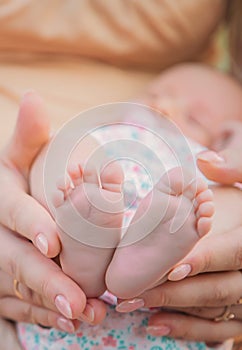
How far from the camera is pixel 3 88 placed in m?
1.20

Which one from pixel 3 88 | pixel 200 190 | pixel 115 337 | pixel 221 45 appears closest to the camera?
pixel 200 190

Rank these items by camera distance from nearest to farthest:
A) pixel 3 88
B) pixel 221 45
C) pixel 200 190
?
pixel 200 190 → pixel 3 88 → pixel 221 45

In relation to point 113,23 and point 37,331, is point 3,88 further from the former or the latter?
point 37,331

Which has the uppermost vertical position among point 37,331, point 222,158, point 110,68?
point 222,158

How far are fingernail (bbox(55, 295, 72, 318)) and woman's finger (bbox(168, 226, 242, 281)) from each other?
12cm

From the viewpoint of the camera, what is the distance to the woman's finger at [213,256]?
31.0 inches

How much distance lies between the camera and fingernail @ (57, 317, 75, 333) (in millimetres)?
854

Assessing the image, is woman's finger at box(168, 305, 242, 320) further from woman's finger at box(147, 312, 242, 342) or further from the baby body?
the baby body

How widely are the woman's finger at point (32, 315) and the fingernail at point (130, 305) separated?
84 mm

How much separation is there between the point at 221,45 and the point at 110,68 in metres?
0.35

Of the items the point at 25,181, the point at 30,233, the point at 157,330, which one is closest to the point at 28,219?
the point at 30,233

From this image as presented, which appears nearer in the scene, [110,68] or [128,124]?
[128,124]

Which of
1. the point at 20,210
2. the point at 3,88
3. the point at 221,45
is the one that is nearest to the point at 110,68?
the point at 3,88

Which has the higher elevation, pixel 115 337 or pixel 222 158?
pixel 222 158
